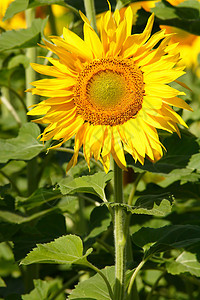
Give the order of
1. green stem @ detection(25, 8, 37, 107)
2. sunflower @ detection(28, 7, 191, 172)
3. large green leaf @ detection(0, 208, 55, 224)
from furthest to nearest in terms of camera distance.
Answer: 1. green stem @ detection(25, 8, 37, 107)
2. large green leaf @ detection(0, 208, 55, 224)
3. sunflower @ detection(28, 7, 191, 172)

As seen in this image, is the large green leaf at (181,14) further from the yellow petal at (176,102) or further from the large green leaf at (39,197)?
the large green leaf at (39,197)

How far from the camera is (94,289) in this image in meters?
1.37

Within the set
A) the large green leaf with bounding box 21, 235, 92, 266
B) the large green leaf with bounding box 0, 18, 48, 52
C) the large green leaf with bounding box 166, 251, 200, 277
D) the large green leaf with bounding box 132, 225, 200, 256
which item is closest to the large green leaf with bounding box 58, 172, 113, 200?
the large green leaf with bounding box 21, 235, 92, 266

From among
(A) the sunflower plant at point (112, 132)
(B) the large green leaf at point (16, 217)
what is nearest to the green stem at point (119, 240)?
(A) the sunflower plant at point (112, 132)

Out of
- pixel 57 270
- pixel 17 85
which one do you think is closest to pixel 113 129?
pixel 57 270

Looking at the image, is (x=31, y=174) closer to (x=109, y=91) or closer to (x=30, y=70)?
(x=30, y=70)

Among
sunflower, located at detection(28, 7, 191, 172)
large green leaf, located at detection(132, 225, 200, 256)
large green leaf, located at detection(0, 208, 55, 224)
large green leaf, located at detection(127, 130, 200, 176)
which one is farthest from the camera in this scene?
large green leaf, located at detection(0, 208, 55, 224)

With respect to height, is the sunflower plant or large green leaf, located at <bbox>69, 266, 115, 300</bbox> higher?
the sunflower plant

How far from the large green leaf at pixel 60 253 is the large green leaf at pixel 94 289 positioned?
0.11 meters

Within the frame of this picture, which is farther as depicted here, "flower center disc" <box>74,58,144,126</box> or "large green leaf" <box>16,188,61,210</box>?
"large green leaf" <box>16,188,61,210</box>

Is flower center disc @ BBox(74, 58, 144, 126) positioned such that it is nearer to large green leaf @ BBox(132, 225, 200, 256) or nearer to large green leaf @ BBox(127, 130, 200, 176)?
large green leaf @ BBox(127, 130, 200, 176)

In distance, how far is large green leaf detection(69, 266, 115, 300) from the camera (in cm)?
Result: 132

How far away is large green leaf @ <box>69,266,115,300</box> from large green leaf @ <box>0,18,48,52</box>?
0.74m

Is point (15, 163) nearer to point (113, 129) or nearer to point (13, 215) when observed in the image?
point (13, 215)
